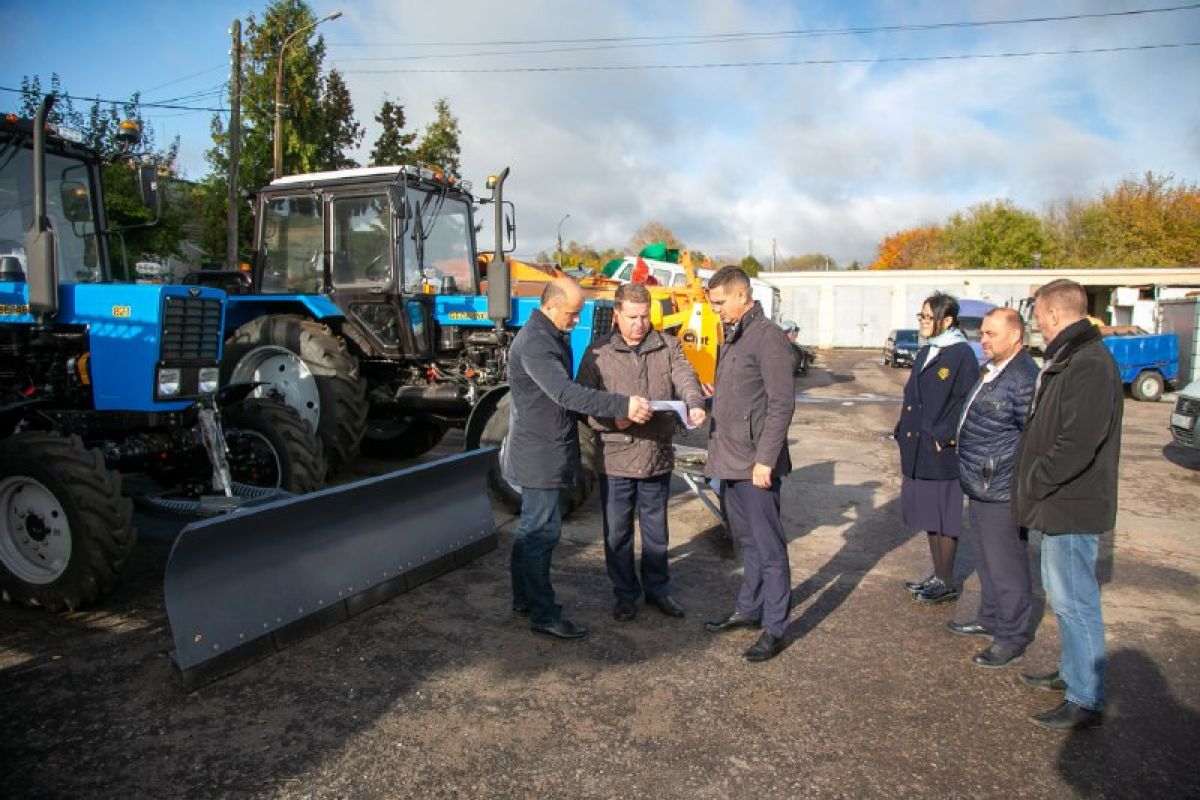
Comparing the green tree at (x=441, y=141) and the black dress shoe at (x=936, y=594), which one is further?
the green tree at (x=441, y=141)

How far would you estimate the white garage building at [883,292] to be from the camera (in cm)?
3622

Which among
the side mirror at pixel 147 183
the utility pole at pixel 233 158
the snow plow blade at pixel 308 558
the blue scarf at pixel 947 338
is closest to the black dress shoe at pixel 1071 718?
the blue scarf at pixel 947 338

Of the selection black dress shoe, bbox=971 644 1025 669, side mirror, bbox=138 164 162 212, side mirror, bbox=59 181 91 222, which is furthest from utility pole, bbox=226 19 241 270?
black dress shoe, bbox=971 644 1025 669

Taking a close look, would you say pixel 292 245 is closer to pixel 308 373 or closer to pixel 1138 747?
pixel 308 373

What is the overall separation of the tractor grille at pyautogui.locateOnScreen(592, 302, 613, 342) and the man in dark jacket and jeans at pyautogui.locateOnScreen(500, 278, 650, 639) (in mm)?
3147

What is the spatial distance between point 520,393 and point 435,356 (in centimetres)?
360

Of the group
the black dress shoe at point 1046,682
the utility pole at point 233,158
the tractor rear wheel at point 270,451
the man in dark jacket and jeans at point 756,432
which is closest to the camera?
the black dress shoe at point 1046,682

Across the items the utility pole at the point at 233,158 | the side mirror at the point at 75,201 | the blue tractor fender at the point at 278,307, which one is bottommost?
the blue tractor fender at the point at 278,307

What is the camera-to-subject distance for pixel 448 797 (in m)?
2.77

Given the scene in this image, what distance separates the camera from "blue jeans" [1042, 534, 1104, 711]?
3.26 m

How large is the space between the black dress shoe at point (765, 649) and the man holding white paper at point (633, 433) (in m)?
0.58

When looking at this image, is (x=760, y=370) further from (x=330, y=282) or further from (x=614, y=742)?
(x=330, y=282)

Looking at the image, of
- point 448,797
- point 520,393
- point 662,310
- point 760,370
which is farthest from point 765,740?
point 662,310

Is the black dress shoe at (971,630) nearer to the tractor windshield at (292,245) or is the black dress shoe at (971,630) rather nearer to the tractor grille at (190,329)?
the tractor grille at (190,329)
